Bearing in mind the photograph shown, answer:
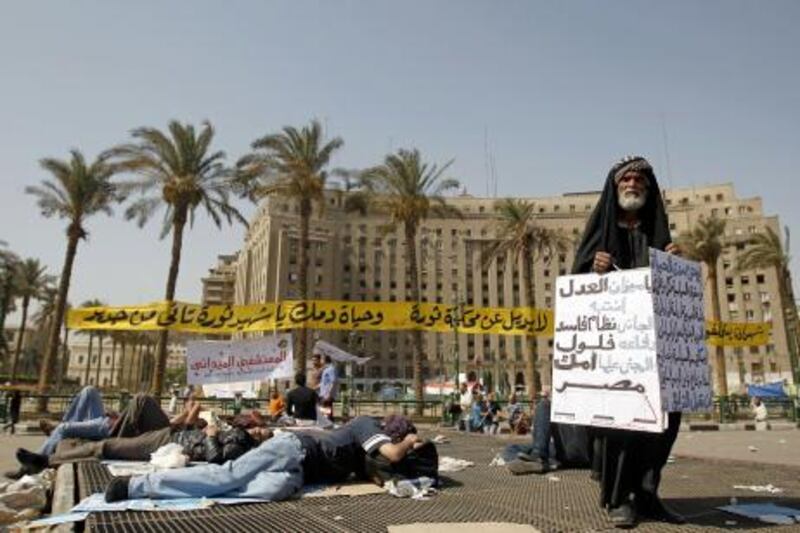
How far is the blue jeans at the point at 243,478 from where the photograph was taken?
4348 mm

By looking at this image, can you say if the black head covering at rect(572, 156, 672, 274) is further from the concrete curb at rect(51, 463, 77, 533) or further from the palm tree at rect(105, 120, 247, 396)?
the palm tree at rect(105, 120, 247, 396)

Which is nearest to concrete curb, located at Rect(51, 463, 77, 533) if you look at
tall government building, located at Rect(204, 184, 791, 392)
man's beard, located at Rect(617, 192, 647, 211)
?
man's beard, located at Rect(617, 192, 647, 211)

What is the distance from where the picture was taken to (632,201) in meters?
4.83

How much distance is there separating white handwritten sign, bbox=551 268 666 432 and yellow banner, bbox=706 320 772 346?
28957 mm

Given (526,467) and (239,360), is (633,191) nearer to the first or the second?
(526,467)

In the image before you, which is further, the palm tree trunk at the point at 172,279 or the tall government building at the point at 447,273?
the tall government building at the point at 447,273

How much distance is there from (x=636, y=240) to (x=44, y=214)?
31.1 m

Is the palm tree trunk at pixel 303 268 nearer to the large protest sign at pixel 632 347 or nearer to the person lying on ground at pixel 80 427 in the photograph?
the person lying on ground at pixel 80 427

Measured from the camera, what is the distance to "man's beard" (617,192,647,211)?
190 inches

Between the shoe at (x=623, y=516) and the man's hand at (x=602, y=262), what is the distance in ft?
5.64

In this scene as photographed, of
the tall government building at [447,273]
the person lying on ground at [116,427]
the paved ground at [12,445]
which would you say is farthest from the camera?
the tall government building at [447,273]

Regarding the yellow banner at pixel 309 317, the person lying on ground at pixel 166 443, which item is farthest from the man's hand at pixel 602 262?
the yellow banner at pixel 309 317

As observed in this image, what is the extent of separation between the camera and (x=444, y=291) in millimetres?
107375

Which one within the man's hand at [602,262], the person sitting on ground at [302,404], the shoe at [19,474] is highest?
the man's hand at [602,262]
